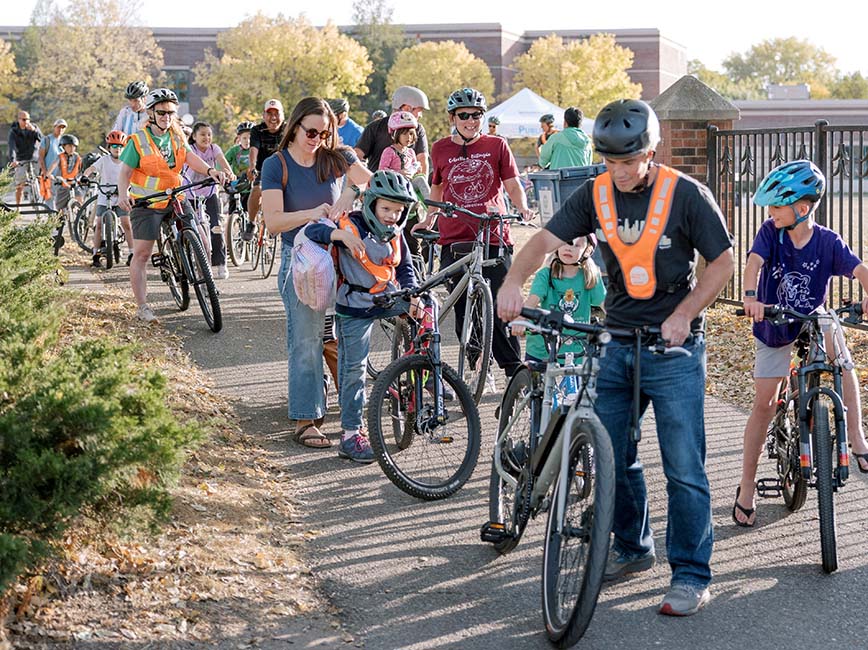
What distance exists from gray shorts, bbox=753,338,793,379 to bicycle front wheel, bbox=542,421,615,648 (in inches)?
63.9

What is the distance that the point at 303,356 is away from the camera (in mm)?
7375

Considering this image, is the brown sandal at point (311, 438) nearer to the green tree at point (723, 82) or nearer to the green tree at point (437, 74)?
the green tree at point (437, 74)

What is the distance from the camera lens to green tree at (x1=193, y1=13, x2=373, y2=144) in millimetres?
71000

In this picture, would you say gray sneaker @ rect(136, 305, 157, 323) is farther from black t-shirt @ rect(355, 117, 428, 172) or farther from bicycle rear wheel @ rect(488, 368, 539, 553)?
bicycle rear wheel @ rect(488, 368, 539, 553)

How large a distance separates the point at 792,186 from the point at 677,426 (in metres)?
1.41

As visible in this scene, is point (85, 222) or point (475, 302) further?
point (85, 222)

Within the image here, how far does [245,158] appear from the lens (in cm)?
1733

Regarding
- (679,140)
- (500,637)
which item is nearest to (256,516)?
(500,637)

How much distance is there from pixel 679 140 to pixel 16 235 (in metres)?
7.22

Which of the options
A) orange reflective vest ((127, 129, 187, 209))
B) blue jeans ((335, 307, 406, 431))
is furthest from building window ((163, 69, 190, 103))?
A: blue jeans ((335, 307, 406, 431))

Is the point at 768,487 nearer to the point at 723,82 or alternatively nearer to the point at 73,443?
the point at 73,443

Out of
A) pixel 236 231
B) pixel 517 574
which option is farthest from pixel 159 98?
pixel 517 574

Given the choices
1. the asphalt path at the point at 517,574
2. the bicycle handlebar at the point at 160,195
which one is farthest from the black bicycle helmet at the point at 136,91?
the asphalt path at the point at 517,574

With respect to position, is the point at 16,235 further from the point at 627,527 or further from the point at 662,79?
the point at 662,79
